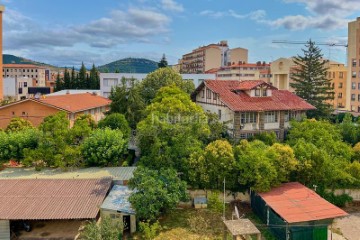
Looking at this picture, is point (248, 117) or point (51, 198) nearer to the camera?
point (51, 198)

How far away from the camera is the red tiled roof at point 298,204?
19092 millimetres

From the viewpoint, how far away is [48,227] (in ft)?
68.9

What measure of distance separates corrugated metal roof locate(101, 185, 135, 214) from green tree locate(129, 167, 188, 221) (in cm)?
69

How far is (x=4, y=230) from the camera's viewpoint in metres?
19.3

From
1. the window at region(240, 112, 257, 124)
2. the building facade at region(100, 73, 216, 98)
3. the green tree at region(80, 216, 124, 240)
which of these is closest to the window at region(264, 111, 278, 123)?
the window at region(240, 112, 257, 124)

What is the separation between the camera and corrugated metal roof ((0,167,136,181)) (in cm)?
2415

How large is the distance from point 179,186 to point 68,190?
280 inches

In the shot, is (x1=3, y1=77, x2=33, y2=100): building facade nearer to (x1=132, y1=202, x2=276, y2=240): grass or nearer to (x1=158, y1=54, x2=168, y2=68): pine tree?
(x1=158, y1=54, x2=168, y2=68): pine tree

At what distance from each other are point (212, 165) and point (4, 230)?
1329 centimetres

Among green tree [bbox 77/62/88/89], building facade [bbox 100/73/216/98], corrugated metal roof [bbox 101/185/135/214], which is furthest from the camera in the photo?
green tree [bbox 77/62/88/89]

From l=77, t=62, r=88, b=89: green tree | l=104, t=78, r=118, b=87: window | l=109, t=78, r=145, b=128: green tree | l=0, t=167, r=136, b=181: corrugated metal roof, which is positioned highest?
l=77, t=62, r=88, b=89: green tree

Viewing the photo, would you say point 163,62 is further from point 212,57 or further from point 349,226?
point 349,226

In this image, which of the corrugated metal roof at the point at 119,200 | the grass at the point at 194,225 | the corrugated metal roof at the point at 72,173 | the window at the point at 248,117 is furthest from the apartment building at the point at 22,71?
the grass at the point at 194,225

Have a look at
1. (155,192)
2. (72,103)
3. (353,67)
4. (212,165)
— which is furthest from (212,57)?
(155,192)
